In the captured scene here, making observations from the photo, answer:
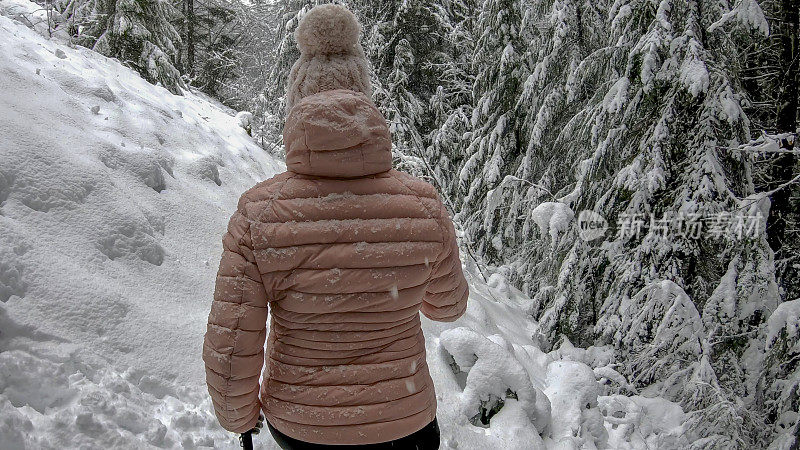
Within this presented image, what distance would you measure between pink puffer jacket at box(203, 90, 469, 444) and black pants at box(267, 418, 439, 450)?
4 cm

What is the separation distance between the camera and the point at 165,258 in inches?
148

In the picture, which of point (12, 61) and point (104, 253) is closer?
point (104, 253)

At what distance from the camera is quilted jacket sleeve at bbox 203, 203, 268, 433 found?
165 cm

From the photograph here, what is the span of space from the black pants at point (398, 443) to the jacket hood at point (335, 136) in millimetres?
993

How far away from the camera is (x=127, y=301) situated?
122 inches

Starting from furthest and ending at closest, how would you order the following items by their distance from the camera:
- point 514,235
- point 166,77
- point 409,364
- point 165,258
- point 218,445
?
point 166,77 < point 514,235 < point 165,258 < point 218,445 < point 409,364

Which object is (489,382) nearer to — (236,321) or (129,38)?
(236,321)

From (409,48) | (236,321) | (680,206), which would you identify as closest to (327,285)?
(236,321)

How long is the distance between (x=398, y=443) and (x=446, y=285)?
651 mm

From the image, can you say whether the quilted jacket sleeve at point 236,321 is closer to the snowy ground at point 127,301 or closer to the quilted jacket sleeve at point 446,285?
the quilted jacket sleeve at point 446,285

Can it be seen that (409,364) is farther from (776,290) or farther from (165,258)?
(776,290)

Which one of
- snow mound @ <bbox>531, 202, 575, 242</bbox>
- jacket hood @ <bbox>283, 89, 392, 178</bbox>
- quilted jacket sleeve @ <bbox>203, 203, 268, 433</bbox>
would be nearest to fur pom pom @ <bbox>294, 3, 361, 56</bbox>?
jacket hood @ <bbox>283, 89, 392, 178</bbox>

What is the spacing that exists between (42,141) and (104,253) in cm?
97

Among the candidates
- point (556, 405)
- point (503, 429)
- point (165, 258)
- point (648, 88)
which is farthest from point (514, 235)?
point (165, 258)
